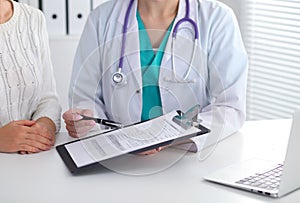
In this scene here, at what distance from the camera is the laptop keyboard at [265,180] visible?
1215 millimetres

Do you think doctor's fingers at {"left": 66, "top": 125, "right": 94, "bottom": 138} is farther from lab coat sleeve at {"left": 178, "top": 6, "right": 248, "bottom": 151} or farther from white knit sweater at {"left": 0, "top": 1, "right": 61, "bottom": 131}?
lab coat sleeve at {"left": 178, "top": 6, "right": 248, "bottom": 151}

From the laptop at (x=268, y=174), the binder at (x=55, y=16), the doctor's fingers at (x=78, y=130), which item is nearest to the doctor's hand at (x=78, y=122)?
the doctor's fingers at (x=78, y=130)

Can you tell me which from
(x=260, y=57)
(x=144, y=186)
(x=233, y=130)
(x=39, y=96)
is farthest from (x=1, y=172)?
(x=260, y=57)

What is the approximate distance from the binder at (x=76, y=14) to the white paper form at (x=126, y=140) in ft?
4.62

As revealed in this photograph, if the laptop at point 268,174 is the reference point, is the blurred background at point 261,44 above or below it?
below

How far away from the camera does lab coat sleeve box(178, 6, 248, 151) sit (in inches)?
62.1

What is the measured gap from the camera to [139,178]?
129cm

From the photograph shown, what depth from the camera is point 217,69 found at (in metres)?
1.63

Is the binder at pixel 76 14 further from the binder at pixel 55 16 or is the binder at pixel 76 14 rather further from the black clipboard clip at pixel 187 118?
the black clipboard clip at pixel 187 118

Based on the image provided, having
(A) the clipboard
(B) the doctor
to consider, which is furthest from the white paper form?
(B) the doctor

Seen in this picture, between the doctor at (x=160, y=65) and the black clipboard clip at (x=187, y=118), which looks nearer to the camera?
the black clipboard clip at (x=187, y=118)

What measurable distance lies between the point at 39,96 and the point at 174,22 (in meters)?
0.47

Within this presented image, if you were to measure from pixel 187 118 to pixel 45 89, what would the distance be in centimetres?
55

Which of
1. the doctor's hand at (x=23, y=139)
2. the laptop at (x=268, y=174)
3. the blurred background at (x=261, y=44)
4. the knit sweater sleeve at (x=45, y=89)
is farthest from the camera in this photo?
the blurred background at (x=261, y=44)
